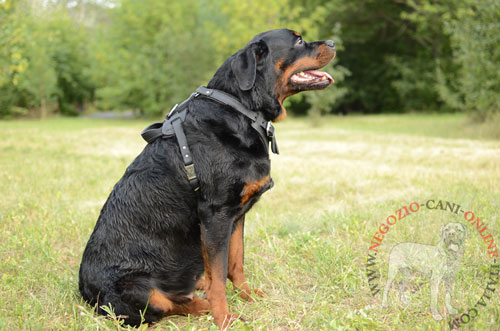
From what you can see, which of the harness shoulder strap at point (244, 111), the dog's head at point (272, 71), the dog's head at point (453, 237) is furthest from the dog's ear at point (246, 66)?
the dog's head at point (453, 237)

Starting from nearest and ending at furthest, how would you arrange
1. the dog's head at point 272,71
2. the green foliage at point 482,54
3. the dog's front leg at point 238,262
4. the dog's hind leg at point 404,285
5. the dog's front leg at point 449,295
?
the dog's front leg at point 449,295
the dog's hind leg at point 404,285
the dog's head at point 272,71
the dog's front leg at point 238,262
the green foliage at point 482,54

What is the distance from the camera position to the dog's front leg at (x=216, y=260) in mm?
2625

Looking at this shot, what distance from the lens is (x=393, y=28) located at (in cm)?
3064

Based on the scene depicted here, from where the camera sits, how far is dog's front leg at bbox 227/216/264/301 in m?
3.02

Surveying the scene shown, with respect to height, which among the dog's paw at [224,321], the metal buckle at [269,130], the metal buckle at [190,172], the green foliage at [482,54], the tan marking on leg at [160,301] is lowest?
the dog's paw at [224,321]

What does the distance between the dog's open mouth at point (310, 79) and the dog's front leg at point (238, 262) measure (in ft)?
3.73

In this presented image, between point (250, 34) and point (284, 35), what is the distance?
735 inches

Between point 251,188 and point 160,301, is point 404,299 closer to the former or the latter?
point 251,188

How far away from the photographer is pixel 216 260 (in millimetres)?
2629

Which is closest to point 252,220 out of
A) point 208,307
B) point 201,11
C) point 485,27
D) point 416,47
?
point 208,307

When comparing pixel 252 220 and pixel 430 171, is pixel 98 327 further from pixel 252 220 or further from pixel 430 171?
pixel 430 171

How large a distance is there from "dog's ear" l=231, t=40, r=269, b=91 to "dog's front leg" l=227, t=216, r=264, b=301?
1002 millimetres

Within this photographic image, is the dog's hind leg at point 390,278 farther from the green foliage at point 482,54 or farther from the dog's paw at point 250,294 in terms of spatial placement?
the green foliage at point 482,54

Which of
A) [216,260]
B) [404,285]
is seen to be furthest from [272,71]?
[404,285]
